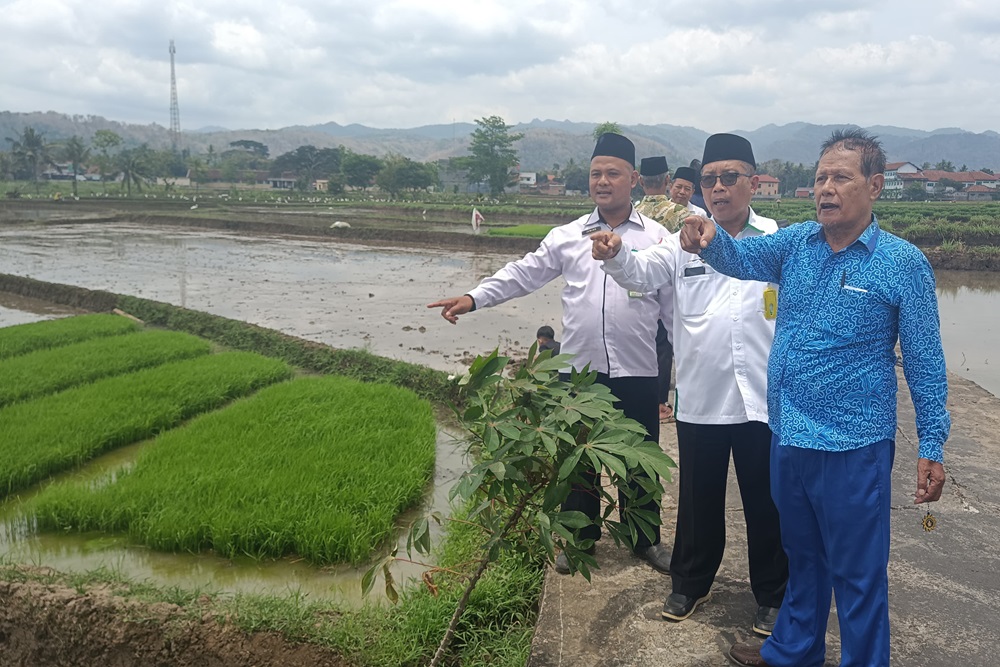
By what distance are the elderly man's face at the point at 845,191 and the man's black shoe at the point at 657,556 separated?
62.6 inches

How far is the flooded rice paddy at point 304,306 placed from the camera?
368 centimetres

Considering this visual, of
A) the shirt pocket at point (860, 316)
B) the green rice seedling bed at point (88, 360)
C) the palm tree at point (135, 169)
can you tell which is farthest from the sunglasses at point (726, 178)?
the palm tree at point (135, 169)

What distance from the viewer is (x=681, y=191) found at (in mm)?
4969

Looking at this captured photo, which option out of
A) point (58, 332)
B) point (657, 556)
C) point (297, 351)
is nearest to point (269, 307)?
point (58, 332)

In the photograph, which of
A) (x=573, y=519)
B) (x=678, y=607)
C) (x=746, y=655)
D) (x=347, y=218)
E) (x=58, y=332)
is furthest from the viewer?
(x=347, y=218)

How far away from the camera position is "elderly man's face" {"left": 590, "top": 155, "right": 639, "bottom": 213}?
2787 mm

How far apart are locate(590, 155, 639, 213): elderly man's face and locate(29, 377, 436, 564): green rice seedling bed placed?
215 cm

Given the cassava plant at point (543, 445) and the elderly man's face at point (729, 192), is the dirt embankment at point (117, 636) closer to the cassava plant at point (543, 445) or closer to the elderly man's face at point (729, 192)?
the cassava plant at point (543, 445)

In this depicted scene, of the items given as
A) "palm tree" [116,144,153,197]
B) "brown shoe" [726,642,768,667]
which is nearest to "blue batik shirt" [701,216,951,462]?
"brown shoe" [726,642,768,667]

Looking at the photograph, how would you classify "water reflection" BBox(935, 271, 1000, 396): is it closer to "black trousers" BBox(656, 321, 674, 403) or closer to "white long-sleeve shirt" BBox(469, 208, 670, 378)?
"black trousers" BBox(656, 321, 674, 403)

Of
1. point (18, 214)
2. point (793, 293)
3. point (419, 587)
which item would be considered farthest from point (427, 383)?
point (18, 214)

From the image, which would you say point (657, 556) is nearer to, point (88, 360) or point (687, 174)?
point (687, 174)

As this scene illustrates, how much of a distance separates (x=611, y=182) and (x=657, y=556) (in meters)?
1.57

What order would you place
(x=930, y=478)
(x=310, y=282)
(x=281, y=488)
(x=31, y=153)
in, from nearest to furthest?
1. (x=930, y=478)
2. (x=281, y=488)
3. (x=310, y=282)
4. (x=31, y=153)
